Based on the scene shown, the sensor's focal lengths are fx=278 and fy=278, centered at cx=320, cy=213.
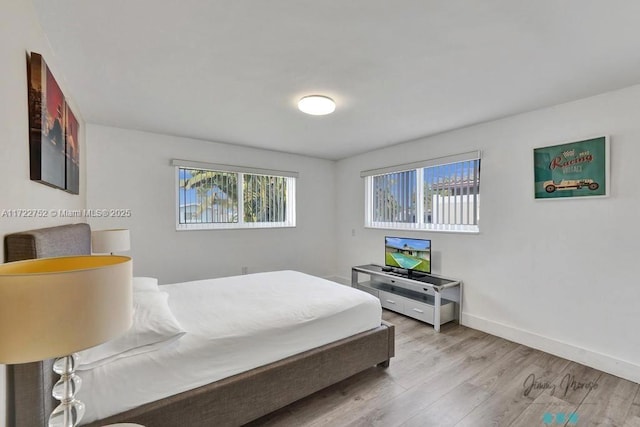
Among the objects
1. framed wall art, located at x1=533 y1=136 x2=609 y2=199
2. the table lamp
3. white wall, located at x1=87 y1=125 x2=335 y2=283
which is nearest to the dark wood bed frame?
the table lamp

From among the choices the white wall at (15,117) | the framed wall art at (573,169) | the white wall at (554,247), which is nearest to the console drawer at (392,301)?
the white wall at (554,247)

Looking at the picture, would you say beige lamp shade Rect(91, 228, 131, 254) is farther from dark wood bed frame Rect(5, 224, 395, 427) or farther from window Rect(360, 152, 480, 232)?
window Rect(360, 152, 480, 232)

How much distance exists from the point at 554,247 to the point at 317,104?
2745 millimetres

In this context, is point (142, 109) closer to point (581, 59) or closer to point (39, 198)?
point (39, 198)

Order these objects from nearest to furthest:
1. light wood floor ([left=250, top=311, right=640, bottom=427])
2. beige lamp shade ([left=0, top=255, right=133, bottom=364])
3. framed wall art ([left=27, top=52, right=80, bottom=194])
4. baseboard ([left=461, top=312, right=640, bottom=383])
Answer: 1. beige lamp shade ([left=0, top=255, right=133, bottom=364])
2. framed wall art ([left=27, top=52, right=80, bottom=194])
3. light wood floor ([left=250, top=311, right=640, bottom=427])
4. baseboard ([left=461, top=312, right=640, bottom=383])

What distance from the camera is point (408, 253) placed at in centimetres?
394

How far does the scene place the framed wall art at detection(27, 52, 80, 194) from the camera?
1.39 metres

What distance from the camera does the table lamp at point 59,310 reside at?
2.15 feet

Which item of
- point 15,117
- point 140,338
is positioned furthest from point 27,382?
point 15,117

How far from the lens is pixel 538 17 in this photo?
5.10 ft

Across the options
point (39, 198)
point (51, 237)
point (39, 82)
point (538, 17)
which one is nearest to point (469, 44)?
point (538, 17)

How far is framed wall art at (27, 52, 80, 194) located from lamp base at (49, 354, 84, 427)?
1.04m

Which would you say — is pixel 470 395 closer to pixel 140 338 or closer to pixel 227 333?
pixel 227 333

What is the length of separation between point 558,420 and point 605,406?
0.49 metres
